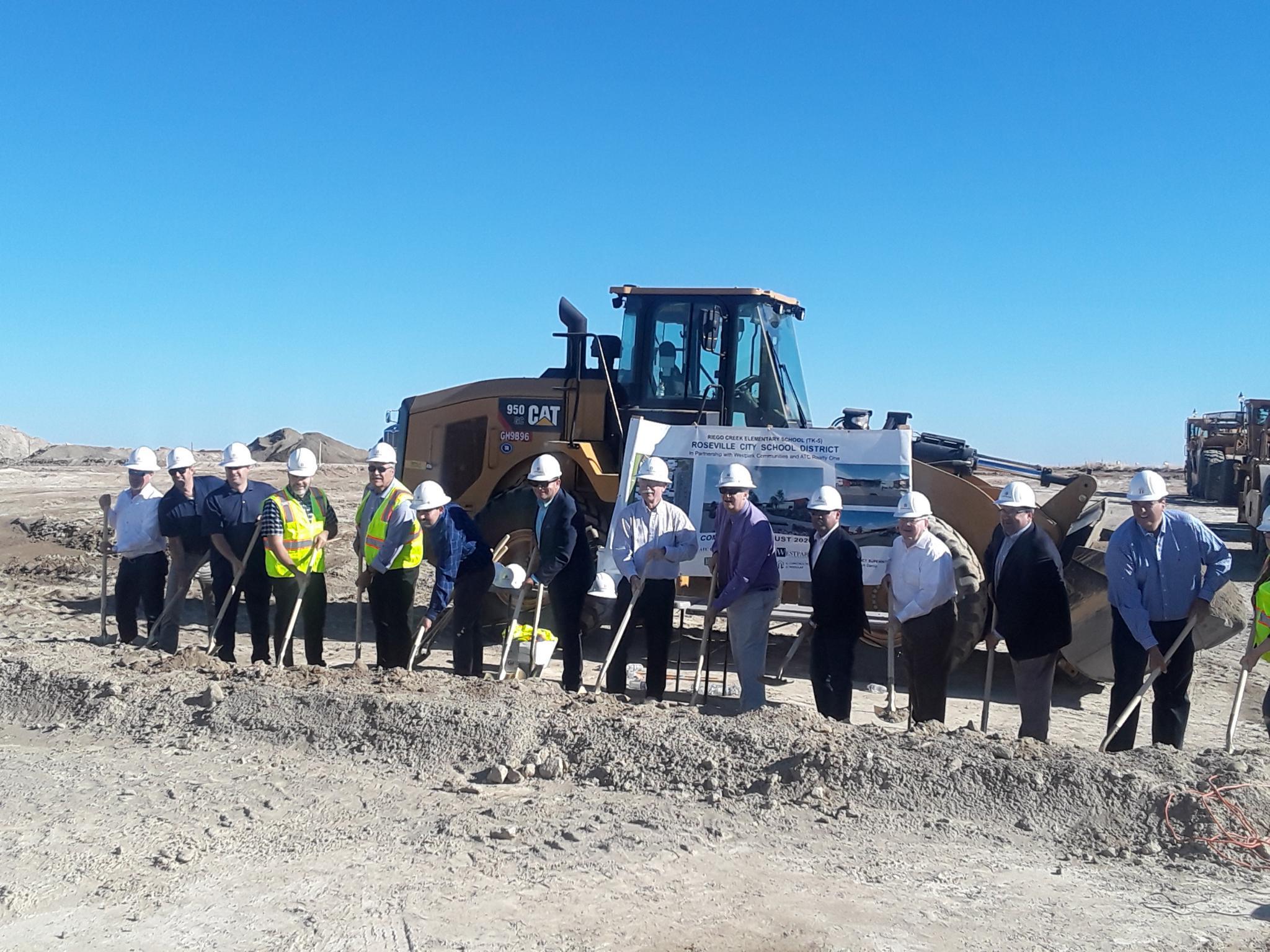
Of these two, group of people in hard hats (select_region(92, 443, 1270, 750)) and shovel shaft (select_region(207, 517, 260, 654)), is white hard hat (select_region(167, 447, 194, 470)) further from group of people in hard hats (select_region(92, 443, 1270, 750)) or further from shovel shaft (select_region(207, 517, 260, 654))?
shovel shaft (select_region(207, 517, 260, 654))

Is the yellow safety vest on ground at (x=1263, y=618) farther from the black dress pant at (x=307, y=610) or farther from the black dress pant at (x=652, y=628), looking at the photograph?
the black dress pant at (x=307, y=610)

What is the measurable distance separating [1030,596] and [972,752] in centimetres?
106

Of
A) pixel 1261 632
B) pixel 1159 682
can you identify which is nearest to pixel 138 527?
pixel 1159 682

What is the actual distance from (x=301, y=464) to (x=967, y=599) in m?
4.76

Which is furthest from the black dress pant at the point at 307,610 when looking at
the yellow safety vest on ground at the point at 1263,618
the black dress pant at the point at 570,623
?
the yellow safety vest on ground at the point at 1263,618

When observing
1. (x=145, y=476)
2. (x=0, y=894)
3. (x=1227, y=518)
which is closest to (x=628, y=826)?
(x=0, y=894)

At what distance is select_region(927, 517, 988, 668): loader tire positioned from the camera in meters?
7.73

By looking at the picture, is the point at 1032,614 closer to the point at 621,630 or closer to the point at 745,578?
the point at 745,578

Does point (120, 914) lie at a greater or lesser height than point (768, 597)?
lesser

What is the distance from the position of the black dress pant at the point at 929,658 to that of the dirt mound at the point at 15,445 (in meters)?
51.2

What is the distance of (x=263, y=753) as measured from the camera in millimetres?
Result: 5660

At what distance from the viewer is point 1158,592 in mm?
5699

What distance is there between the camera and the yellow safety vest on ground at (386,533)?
7320 millimetres

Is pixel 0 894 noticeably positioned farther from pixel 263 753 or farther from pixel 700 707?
pixel 700 707
